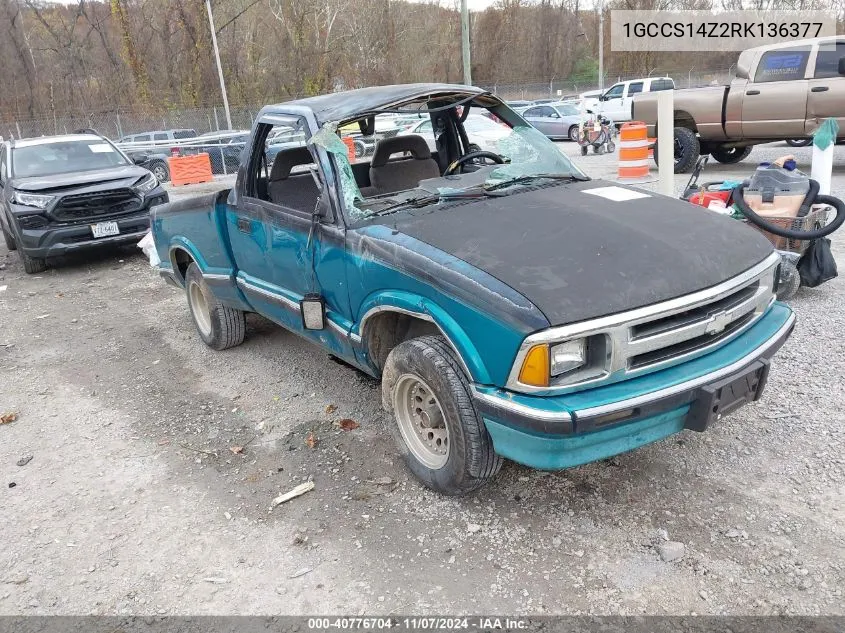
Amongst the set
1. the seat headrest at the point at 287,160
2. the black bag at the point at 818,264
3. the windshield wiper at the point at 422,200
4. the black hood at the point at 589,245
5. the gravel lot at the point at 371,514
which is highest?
the seat headrest at the point at 287,160

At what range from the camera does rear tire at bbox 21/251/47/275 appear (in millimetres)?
8797

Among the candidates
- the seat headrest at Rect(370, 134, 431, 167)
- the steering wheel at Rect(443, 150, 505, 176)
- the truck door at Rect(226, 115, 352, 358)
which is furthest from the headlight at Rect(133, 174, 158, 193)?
the steering wheel at Rect(443, 150, 505, 176)

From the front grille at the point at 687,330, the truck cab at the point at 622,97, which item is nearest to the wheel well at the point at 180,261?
the front grille at the point at 687,330

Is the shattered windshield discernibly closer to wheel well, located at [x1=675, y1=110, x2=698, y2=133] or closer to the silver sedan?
wheel well, located at [x1=675, y1=110, x2=698, y2=133]

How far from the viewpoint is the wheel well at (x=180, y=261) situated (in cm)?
552

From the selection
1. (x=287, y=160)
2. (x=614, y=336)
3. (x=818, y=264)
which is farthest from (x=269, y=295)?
(x=818, y=264)

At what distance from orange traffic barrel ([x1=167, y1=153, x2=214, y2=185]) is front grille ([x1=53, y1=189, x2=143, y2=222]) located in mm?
10244

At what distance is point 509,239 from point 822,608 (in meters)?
1.89

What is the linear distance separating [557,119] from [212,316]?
20.1 m

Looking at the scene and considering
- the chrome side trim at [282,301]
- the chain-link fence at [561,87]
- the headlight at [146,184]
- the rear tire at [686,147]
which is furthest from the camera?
the chain-link fence at [561,87]

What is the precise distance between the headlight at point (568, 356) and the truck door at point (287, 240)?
→ 1.37 metres

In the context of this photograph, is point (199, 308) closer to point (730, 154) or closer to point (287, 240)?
point (287, 240)

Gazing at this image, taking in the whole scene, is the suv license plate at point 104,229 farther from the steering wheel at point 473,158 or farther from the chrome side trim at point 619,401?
the chrome side trim at point 619,401

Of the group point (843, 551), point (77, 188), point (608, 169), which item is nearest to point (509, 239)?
point (843, 551)
